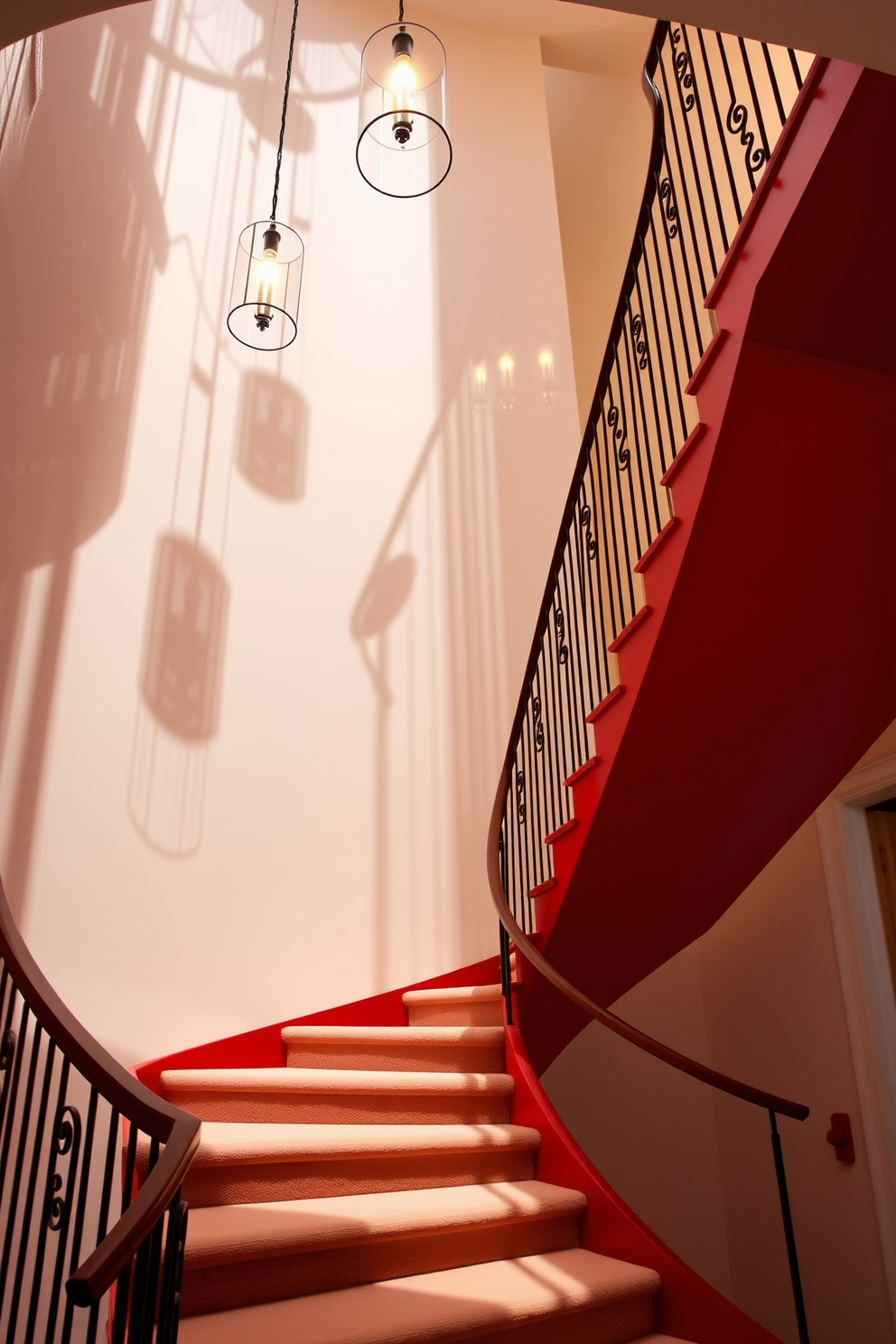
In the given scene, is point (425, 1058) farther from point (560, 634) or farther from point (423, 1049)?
point (560, 634)

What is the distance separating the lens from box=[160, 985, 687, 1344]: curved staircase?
2.46 m

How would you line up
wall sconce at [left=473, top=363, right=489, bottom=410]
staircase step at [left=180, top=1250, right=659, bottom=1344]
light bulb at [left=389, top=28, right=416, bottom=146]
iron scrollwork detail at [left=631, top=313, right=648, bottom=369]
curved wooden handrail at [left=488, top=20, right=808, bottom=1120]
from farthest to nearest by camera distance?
1. wall sconce at [left=473, top=363, right=489, bottom=410]
2. iron scrollwork detail at [left=631, top=313, right=648, bottom=369]
3. light bulb at [left=389, top=28, right=416, bottom=146]
4. curved wooden handrail at [left=488, top=20, right=808, bottom=1120]
5. staircase step at [left=180, top=1250, right=659, bottom=1344]

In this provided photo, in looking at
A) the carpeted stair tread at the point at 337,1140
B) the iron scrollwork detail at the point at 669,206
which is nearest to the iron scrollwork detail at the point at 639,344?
the iron scrollwork detail at the point at 669,206

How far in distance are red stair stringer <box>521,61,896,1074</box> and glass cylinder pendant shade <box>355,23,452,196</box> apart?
1.36 metres

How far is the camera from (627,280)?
11.8 ft

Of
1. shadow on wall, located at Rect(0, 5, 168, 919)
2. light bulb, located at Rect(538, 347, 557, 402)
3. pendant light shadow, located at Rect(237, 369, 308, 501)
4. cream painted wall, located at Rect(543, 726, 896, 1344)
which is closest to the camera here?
shadow on wall, located at Rect(0, 5, 168, 919)

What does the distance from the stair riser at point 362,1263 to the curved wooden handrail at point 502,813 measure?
690 mm

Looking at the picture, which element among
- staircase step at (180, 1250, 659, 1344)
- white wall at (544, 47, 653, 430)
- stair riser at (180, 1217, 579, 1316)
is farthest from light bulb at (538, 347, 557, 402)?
staircase step at (180, 1250, 659, 1344)

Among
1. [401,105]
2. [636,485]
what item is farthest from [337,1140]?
[636,485]

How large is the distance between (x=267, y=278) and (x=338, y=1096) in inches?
147

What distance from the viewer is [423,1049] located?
3828 millimetres

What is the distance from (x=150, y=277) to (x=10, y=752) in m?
2.76

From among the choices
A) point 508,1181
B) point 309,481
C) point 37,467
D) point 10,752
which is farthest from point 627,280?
point 508,1181

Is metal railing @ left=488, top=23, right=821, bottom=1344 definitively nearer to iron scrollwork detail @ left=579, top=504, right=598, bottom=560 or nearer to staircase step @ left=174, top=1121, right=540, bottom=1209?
iron scrollwork detail @ left=579, top=504, right=598, bottom=560
